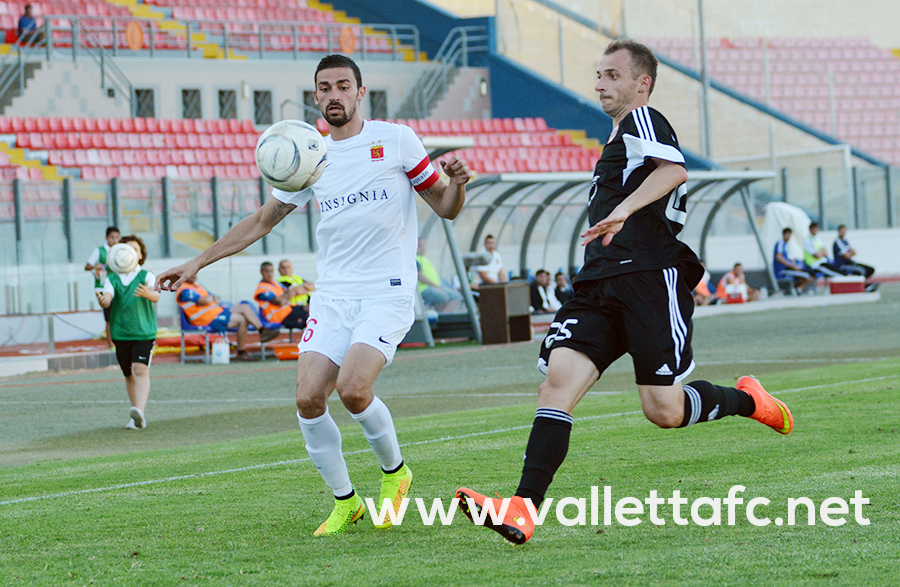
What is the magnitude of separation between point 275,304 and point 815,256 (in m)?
13.9

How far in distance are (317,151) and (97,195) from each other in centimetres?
1755

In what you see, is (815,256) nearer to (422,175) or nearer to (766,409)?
(766,409)

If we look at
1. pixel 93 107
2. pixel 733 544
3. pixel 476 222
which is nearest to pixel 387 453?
pixel 733 544

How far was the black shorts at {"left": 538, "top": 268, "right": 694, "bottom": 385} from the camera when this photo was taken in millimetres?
4977

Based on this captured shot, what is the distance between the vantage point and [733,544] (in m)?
4.49

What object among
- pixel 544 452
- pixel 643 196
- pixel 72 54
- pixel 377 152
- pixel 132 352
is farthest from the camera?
pixel 72 54

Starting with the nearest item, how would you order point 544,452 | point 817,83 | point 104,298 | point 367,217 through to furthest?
point 544,452
point 367,217
point 104,298
point 817,83

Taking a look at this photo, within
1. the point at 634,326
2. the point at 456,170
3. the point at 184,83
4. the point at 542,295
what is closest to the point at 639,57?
the point at 456,170

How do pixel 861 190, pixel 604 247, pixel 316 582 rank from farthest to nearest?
pixel 861 190
pixel 604 247
pixel 316 582

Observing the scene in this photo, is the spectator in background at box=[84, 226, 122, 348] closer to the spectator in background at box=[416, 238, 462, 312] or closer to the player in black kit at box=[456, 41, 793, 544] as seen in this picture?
the spectator in background at box=[416, 238, 462, 312]

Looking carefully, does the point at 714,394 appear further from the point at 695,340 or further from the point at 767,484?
the point at 695,340

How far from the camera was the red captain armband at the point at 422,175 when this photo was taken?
5703 millimetres

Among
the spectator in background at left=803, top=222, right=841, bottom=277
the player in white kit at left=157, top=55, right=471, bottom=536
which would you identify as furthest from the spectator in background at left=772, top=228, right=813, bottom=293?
the player in white kit at left=157, top=55, right=471, bottom=536

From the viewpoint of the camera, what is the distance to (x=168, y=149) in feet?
94.1
